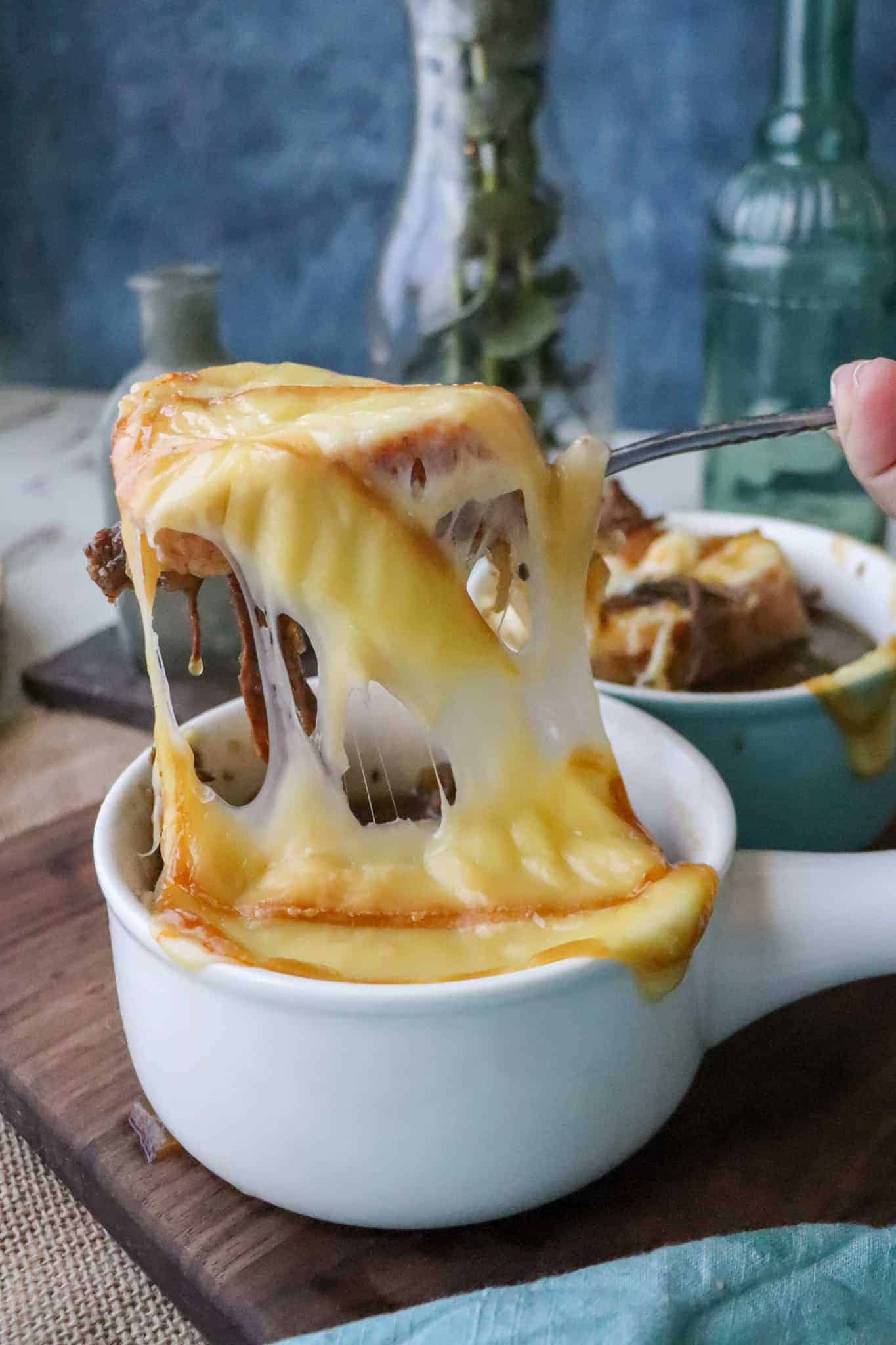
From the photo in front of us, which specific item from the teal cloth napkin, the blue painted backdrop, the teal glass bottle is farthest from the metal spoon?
the blue painted backdrop

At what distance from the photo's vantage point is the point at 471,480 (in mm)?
496

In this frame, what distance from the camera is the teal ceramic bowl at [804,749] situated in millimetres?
658

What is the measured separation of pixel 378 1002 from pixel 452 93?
0.83 metres

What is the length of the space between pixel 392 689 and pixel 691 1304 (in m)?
0.23

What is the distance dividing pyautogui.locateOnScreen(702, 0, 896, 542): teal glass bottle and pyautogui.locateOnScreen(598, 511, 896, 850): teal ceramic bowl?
49 cm

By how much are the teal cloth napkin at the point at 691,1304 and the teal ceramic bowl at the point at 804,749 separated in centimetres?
25

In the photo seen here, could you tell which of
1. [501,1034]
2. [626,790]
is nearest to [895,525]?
[626,790]

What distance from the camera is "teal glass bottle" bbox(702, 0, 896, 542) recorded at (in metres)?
1.10

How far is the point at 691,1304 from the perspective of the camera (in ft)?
1.44

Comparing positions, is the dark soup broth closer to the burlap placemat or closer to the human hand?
the human hand

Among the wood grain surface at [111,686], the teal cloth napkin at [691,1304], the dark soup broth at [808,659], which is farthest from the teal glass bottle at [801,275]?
the teal cloth napkin at [691,1304]

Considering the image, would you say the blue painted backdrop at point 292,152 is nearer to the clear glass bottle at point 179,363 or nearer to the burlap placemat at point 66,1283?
the clear glass bottle at point 179,363

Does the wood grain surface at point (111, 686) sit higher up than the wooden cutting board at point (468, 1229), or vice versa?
the wooden cutting board at point (468, 1229)

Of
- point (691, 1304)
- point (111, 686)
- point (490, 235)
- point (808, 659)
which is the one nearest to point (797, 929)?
point (691, 1304)
